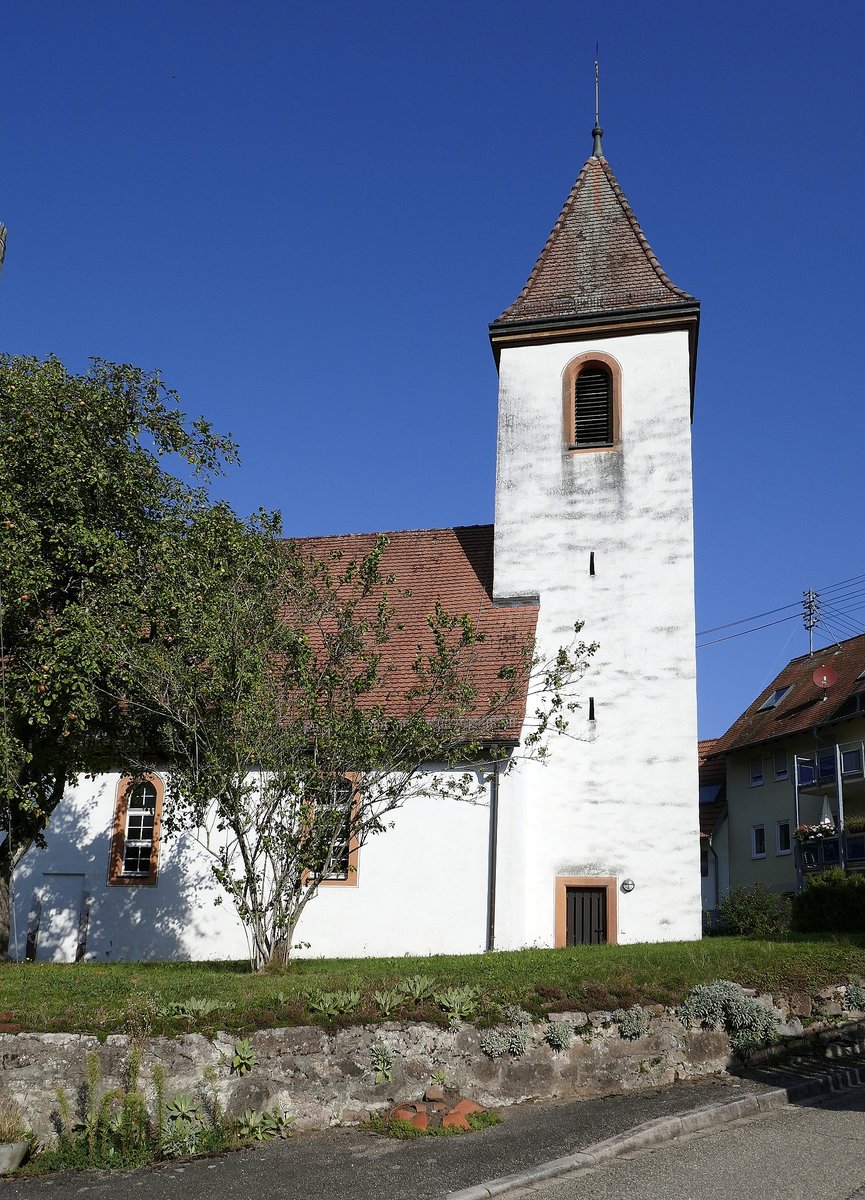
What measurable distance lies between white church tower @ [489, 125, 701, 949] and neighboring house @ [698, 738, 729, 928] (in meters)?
21.2

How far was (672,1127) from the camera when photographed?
8289mm

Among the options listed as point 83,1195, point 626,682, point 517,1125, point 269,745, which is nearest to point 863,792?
point 626,682

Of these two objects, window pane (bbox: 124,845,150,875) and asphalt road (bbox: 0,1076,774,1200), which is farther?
window pane (bbox: 124,845,150,875)

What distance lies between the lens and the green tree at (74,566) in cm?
1347

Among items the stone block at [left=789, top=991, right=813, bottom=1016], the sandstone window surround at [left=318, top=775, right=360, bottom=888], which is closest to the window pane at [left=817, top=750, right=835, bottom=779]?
the sandstone window surround at [left=318, top=775, right=360, bottom=888]

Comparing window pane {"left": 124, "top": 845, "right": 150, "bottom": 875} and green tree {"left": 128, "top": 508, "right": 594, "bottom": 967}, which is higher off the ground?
green tree {"left": 128, "top": 508, "right": 594, "bottom": 967}

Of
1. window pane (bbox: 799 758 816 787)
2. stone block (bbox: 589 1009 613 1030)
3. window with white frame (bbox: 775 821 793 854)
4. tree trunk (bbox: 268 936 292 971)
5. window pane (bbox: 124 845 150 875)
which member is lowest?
stone block (bbox: 589 1009 613 1030)

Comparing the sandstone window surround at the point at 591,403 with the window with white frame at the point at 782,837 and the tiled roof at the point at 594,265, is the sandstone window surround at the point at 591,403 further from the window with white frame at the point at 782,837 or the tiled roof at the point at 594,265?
the window with white frame at the point at 782,837

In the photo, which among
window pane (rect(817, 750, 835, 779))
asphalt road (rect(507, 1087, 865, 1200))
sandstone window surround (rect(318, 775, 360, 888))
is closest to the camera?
asphalt road (rect(507, 1087, 865, 1200))

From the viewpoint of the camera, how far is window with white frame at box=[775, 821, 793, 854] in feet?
123

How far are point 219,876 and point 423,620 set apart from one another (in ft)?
31.1

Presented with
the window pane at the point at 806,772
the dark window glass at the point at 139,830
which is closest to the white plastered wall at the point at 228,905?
the dark window glass at the point at 139,830

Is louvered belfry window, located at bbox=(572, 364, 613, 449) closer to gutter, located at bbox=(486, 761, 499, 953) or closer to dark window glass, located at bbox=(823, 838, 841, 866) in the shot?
gutter, located at bbox=(486, 761, 499, 953)

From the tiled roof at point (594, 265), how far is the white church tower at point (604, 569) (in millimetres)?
45
